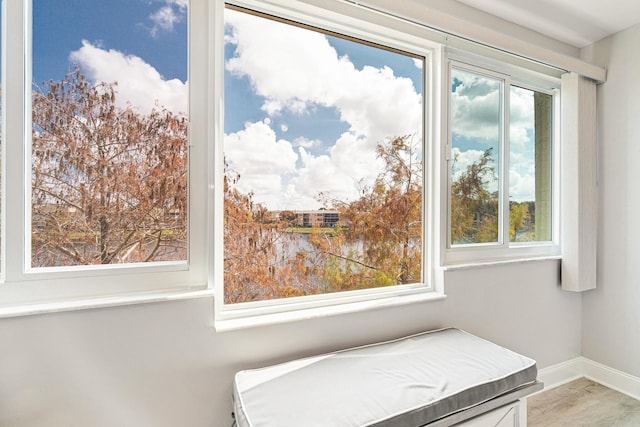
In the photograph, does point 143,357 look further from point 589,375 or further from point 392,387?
point 589,375

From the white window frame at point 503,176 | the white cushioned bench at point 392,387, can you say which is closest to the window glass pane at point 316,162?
the white window frame at point 503,176

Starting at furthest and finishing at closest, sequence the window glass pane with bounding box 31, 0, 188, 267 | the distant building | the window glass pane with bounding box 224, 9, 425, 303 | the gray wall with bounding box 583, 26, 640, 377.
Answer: the gray wall with bounding box 583, 26, 640, 377 < the distant building < the window glass pane with bounding box 224, 9, 425, 303 < the window glass pane with bounding box 31, 0, 188, 267

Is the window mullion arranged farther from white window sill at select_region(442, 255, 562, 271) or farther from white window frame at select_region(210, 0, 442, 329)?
white window frame at select_region(210, 0, 442, 329)

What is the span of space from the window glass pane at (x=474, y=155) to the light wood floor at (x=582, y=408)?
1.13 metres

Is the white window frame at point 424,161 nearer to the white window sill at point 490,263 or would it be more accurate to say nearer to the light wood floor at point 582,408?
the white window sill at point 490,263

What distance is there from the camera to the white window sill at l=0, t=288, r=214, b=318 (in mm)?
1173

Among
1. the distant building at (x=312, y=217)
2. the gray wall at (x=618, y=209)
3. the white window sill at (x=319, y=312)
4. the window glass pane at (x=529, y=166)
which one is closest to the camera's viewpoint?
the white window sill at (x=319, y=312)

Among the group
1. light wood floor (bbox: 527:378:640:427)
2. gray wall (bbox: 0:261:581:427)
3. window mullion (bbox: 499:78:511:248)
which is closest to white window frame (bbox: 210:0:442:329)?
gray wall (bbox: 0:261:581:427)

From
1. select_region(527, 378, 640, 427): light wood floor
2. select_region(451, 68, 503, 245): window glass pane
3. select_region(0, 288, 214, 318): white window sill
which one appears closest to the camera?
select_region(0, 288, 214, 318): white window sill

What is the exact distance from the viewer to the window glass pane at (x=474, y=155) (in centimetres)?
225

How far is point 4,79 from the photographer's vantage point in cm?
122

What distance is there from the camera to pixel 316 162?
1.84 metres

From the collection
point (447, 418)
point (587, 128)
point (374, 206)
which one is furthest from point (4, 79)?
point (587, 128)

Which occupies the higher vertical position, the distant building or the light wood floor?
the distant building
